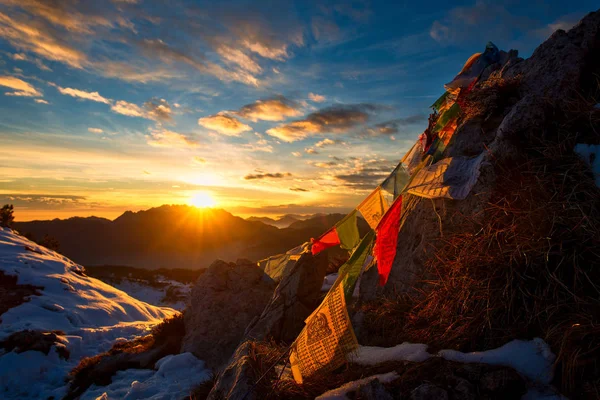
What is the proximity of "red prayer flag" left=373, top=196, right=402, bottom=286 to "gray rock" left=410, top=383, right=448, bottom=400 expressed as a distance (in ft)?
6.21

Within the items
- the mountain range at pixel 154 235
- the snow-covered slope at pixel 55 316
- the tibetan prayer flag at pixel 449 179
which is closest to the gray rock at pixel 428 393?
the tibetan prayer flag at pixel 449 179

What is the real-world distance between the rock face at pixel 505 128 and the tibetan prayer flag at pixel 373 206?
870 millimetres

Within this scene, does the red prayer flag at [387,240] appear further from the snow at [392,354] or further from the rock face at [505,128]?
the snow at [392,354]

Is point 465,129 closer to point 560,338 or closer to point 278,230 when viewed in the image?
point 560,338

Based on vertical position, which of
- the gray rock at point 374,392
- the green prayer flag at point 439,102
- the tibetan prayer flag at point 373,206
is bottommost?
the gray rock at point 374,392

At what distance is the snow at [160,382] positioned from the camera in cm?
691

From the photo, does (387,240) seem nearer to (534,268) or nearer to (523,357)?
(534,268)

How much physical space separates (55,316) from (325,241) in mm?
13198

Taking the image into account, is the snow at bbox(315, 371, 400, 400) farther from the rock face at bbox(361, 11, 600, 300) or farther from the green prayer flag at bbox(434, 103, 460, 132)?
the green prayer flag at bbox(434, 103, 460, 132)

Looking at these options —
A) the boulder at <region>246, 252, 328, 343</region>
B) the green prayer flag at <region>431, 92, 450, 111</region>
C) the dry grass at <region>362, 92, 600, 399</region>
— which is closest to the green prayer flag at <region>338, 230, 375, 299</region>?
the dry grass at <region>362, 92, 600, 399</region>

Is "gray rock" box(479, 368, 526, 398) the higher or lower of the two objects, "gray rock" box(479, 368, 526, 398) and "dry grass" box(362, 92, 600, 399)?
the lower

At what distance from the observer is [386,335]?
433 centimetres

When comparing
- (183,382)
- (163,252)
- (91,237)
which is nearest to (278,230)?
(163,252)

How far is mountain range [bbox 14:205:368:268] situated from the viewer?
104m
